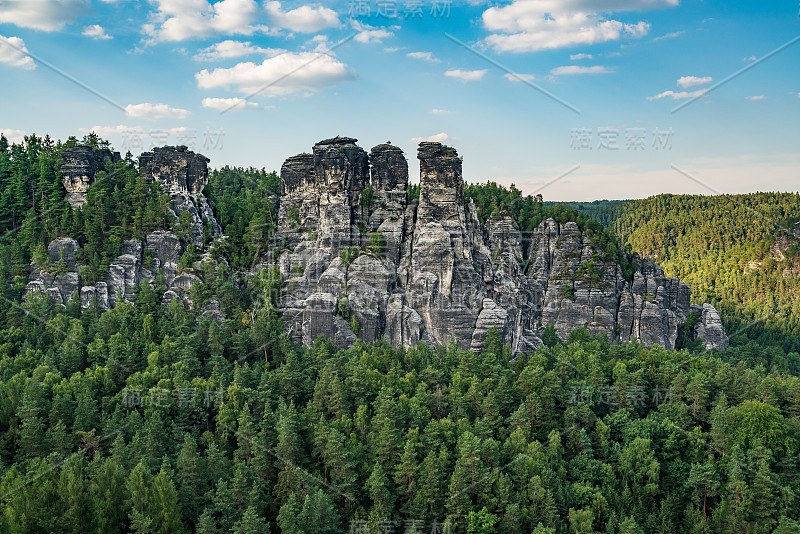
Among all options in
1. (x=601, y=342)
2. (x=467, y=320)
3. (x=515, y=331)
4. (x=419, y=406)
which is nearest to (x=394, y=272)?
(x=467, y=320)

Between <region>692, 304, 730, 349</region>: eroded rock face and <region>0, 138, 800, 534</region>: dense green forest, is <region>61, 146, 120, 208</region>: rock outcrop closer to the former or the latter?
<region>0, 138, 800, 534</region>: dense green forest

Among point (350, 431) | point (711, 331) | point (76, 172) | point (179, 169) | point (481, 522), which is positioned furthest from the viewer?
point (711, 331)

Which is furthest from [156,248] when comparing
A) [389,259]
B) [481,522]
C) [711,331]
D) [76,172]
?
[711,331]

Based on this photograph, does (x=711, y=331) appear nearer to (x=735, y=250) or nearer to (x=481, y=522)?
(x=481, y=522)

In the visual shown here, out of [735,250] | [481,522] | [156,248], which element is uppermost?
[156,248]

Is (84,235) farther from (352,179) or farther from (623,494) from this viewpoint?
(623,494)

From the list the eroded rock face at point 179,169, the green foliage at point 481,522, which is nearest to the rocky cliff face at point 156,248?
the eroded rock face at point 179,169
